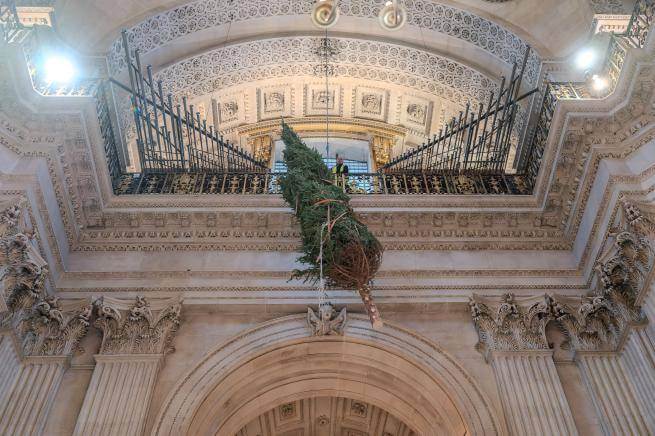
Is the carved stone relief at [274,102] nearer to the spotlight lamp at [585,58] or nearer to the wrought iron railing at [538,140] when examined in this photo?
the wrought iron railing at [538,140]

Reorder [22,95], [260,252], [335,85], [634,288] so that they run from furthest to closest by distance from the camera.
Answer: [335,85]
[260,252]
[22,95]
[634,288]

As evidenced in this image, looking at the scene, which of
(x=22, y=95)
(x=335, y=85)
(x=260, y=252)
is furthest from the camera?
(x=335, y=85)

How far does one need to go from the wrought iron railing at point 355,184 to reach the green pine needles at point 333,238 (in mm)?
2120

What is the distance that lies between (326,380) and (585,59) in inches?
252

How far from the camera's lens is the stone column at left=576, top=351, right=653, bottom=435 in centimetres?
672

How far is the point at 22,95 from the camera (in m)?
7.72

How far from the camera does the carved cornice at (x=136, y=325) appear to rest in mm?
7449

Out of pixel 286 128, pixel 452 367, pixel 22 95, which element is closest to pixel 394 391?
pixel 452 367

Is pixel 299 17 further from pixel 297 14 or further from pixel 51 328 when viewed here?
pixel 51 328

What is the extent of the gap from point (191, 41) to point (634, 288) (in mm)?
9269

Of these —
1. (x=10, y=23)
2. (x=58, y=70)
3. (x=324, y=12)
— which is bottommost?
(x=324, y=12)

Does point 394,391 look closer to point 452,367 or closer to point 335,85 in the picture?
point 452,367

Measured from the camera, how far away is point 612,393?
Result: 7047 mm

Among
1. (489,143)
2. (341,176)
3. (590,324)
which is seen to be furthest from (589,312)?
(341,176)
